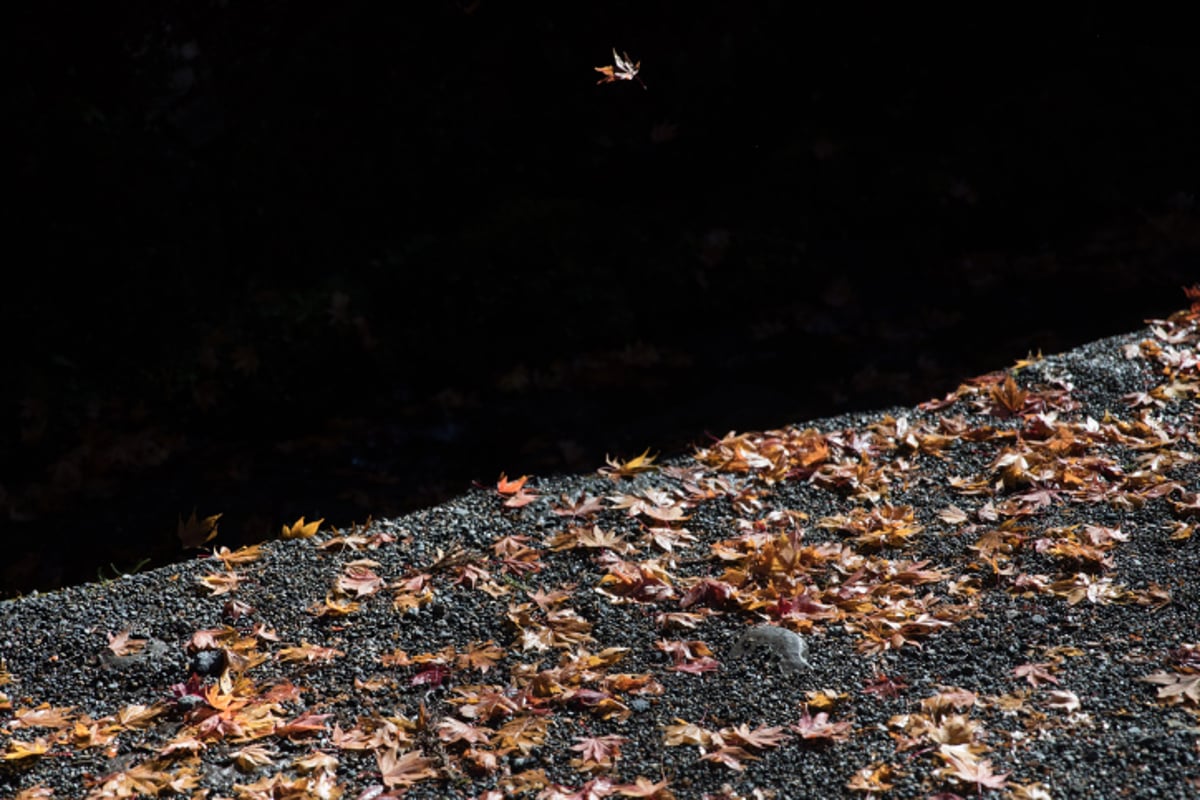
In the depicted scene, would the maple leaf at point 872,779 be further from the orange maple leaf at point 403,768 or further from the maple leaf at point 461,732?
the orange maple leaf at point 403,768

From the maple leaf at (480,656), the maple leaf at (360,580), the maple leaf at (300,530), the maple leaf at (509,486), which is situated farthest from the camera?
the maple leaf at (509,486)

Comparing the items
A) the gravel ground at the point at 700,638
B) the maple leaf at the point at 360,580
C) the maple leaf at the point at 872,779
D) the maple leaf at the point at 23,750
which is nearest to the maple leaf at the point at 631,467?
the gravel ground at the point at 700,638

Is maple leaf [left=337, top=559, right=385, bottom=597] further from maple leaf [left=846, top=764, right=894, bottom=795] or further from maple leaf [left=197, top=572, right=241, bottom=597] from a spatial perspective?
maple leaf [left=846, top=764, right=894, bottom=795]

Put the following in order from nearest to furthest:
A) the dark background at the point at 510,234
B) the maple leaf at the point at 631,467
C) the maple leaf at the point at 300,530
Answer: the maple leaf at the point at 300,530, the maple leaf at the point at 631,467, the dark background at the point at 510,234

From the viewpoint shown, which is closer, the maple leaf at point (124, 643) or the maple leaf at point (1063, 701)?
the maple leaf at point (1063, 701)

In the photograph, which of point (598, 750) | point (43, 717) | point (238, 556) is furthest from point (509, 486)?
point (43, 717)

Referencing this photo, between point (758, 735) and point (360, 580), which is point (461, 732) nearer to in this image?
point (758, 735)

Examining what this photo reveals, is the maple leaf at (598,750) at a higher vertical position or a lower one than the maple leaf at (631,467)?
lower

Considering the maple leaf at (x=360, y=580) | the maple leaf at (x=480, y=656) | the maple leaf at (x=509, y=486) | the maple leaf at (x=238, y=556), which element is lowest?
the maple leaf at (x=480, y=656)
